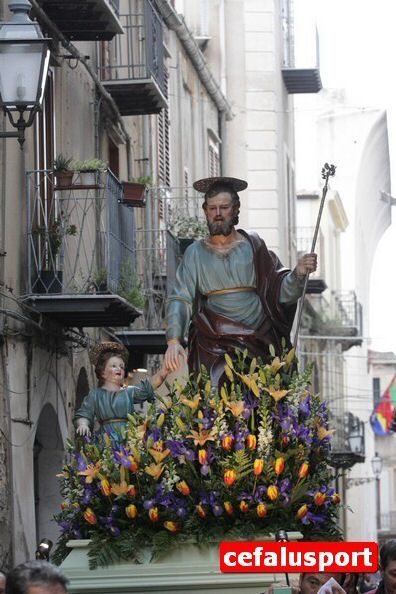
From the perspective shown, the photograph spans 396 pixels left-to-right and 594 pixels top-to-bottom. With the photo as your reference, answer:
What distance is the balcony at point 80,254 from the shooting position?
53.2 ft

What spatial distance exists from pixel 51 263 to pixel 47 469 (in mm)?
2344

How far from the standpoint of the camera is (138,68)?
71.8 feet

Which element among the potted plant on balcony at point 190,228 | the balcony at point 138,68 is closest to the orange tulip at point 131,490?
the balcony at point 138,68

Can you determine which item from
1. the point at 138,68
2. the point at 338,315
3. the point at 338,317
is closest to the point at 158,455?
the point at 138,68

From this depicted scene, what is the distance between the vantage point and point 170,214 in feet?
81.7

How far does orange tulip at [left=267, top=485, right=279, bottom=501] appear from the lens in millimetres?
8023

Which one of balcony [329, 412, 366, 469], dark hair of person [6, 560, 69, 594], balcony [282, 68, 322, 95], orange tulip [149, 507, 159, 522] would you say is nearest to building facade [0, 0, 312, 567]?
orange tulip [149, 507, 159, 522]

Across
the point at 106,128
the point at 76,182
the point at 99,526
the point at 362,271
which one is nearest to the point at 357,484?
the point at 362,271

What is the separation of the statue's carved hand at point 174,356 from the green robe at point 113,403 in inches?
24.3

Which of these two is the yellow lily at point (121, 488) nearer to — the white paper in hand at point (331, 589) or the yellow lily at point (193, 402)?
the yellow lily at point (193, 402)

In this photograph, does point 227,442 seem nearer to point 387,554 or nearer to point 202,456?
point 202,456

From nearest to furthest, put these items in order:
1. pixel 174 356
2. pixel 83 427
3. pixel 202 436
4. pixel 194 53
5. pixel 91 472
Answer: pixel 202 436
pixel 91 472
pixel 174 356
pixel 83 427
pixel 194 53

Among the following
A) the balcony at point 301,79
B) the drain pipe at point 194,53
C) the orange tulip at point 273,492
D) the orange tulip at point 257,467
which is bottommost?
the orange tulip at point 273,492

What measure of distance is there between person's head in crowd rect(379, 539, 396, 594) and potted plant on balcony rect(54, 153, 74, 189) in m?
9.51
